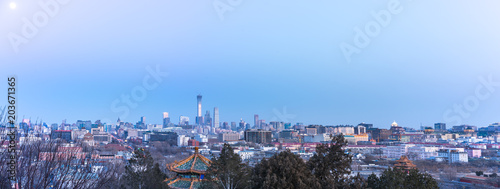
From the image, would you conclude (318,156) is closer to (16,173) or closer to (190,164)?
(190,164)

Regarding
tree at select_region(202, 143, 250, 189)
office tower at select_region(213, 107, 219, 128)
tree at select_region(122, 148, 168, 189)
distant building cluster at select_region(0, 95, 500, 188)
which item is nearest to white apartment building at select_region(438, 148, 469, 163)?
distant building cluster at select_region(0, 95, 500, 188)

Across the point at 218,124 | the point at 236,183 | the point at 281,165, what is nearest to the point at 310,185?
the point at 281,165

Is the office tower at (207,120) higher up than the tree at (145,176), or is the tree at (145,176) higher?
the office tower at (207,120)

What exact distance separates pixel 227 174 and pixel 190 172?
40.0 inches

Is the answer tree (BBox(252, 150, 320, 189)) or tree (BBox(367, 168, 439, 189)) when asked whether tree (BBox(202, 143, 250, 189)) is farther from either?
tree (BBox(367, 168, 439, 189))

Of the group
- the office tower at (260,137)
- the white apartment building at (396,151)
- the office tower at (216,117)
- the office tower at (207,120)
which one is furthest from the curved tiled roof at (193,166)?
the office tower at (216,117)

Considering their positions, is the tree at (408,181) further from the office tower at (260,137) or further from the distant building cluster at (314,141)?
the office tower at (260,137)

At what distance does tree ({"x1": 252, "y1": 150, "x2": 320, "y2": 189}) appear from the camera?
6.11 meters

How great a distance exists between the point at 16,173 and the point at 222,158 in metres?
3.53

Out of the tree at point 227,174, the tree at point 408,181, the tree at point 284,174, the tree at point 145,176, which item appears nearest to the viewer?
the tree at point 284,174

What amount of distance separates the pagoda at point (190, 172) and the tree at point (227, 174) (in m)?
0.59

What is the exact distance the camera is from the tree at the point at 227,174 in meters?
7.04

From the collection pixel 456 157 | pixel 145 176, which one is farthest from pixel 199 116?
pixel 145 176

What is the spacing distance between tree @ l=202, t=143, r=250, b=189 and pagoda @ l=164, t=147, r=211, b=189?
0.59m
